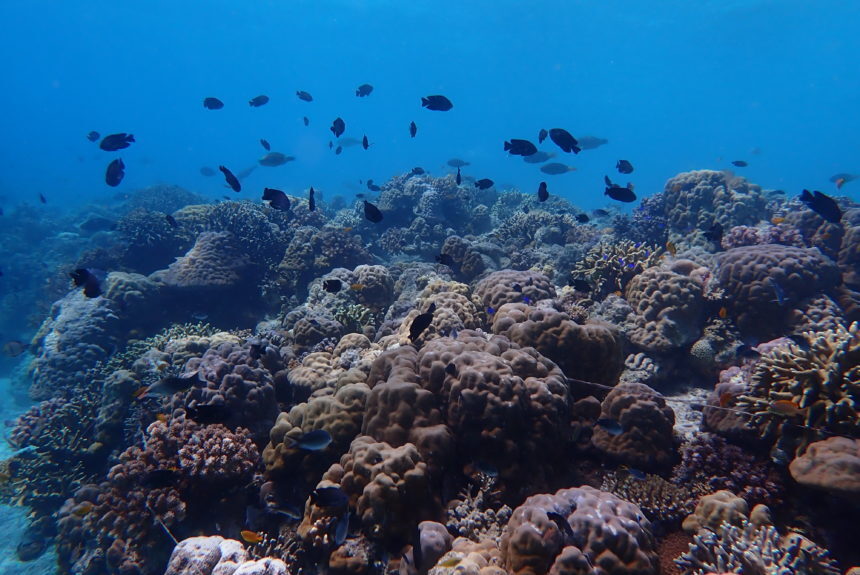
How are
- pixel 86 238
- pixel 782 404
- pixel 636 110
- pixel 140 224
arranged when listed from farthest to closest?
pixel 636 110
pixel 86 238
pixel 140 224
pixel 782 404

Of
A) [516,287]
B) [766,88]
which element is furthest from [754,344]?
[766,88]

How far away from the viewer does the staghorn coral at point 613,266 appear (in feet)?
31.4

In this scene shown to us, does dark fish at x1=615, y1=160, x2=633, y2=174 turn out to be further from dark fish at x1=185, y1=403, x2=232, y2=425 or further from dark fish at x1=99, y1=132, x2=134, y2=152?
dark fish at x1=99, y1=132, x2=134, y2=152

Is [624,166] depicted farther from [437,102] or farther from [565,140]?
[437,102]

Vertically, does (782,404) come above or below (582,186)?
below

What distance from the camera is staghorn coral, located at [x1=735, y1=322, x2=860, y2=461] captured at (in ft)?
14.5

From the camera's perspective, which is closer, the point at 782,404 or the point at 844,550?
the point at 844,550

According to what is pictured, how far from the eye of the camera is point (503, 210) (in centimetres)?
2117

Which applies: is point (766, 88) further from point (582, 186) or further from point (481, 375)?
point (481, 375)

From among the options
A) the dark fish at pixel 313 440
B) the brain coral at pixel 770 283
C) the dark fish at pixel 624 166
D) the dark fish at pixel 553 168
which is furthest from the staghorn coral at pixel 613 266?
the dark fish at pixel 313 440

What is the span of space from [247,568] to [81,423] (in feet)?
28.1

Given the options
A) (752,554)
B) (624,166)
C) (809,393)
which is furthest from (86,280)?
(624,166)

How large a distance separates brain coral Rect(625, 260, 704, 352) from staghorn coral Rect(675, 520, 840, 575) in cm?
414

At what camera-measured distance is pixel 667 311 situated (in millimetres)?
7914
